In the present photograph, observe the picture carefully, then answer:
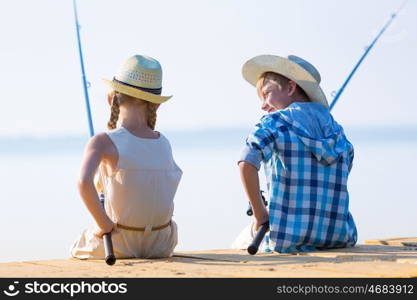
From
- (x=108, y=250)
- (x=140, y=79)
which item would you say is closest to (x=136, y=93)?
(x=140, y=79)

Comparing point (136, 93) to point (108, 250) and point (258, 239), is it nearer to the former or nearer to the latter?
point (108, 250)

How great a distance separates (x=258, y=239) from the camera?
4.91 metres

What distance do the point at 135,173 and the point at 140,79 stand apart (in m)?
0.44

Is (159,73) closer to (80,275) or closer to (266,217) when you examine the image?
(266,217)

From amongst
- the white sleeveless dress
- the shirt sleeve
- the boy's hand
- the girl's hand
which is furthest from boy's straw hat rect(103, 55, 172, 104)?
the boy's hand

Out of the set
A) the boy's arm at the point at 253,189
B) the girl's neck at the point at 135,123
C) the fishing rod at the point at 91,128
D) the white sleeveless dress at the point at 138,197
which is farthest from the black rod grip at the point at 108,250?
the boy's arm at the point at 253,189

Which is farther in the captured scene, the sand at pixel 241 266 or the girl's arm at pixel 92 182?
the girl's arm at pixel 92 182

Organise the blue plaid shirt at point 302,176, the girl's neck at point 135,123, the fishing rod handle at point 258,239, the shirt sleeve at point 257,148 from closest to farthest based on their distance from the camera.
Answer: the fishing rod handle at point 258,239 → the girl's neck at point 135,123 → the shirt sleeve at point 257,148 → the blue plaid shirt at point 302,176

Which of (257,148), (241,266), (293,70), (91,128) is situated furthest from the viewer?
(91,128)

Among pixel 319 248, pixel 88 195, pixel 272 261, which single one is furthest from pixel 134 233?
pixel 319 248

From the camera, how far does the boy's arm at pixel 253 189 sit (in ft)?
16.7

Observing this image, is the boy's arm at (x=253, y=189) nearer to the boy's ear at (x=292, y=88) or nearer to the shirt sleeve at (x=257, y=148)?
the shirt sleeve at (x=257, y=148)

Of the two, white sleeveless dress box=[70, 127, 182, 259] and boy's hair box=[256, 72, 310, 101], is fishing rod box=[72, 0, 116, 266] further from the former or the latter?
boy's hair box=[256, 72, 310, 101]

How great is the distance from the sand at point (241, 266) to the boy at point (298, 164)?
0.17 m
